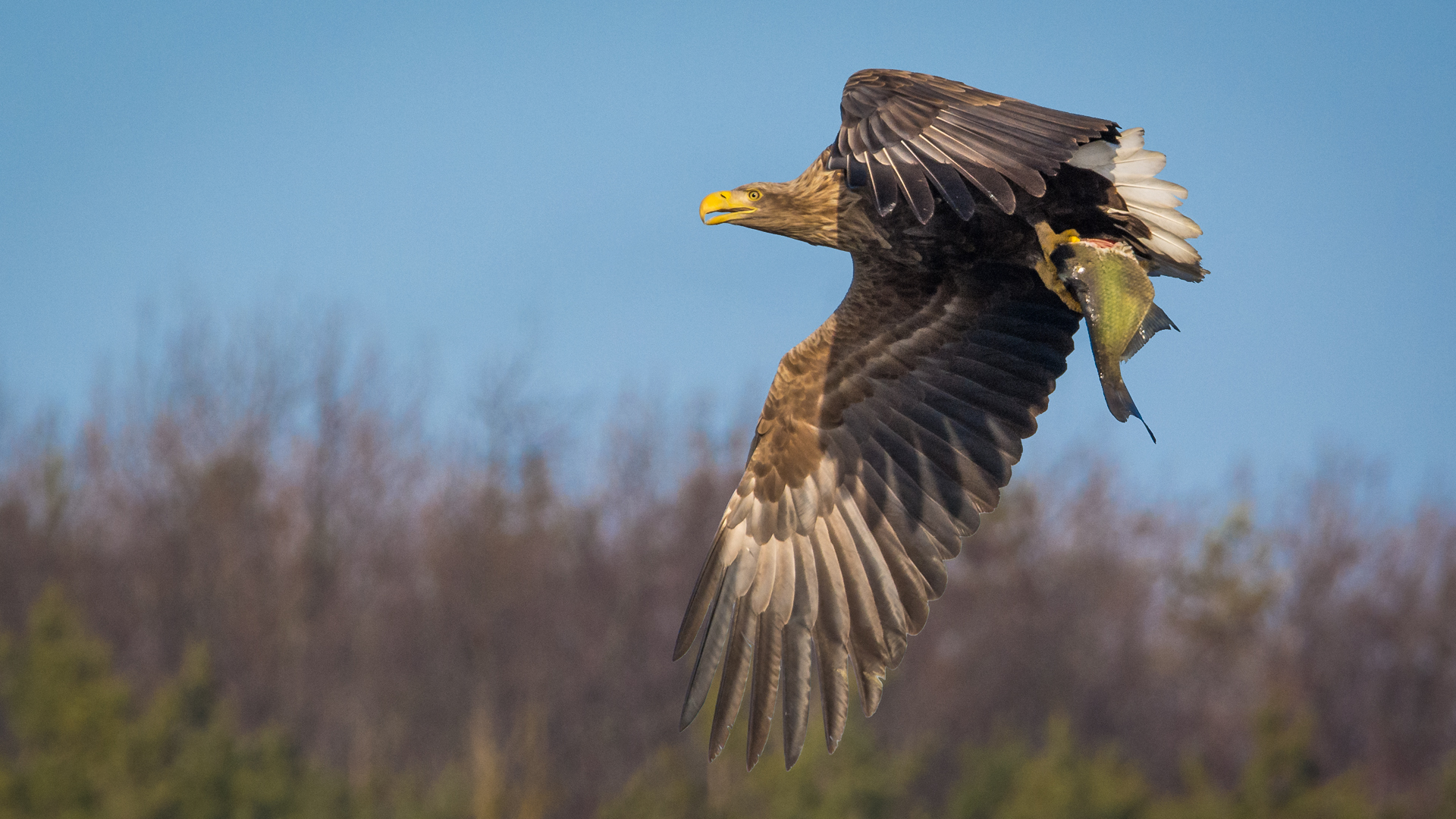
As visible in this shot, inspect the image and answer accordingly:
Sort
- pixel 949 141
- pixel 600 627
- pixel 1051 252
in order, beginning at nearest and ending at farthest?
1. pixel 949 141
2. pixel 1051 252
3. pixel 600 627

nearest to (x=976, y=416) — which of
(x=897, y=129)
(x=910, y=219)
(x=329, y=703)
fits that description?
(x=910, y=219)

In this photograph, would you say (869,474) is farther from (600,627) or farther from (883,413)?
(600,627)

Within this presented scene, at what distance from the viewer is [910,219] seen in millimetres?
6129

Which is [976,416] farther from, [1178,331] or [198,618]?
[198,618]

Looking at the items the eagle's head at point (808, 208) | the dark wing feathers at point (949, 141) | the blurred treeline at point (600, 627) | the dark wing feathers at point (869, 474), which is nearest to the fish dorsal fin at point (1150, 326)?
the dark wing feathers at point (869, 474)

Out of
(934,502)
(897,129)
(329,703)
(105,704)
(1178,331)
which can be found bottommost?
(329,703)

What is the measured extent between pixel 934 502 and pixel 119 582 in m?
29.2

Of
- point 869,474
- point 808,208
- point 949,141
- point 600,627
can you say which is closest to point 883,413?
point 869,474

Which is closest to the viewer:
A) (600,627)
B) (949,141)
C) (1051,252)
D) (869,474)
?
(949,141)

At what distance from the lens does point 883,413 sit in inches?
264

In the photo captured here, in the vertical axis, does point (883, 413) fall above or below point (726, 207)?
below

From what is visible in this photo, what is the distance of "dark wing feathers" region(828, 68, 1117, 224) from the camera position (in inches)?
170

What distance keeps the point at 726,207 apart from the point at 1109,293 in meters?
1.51

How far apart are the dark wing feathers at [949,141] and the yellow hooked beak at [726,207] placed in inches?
59.1
